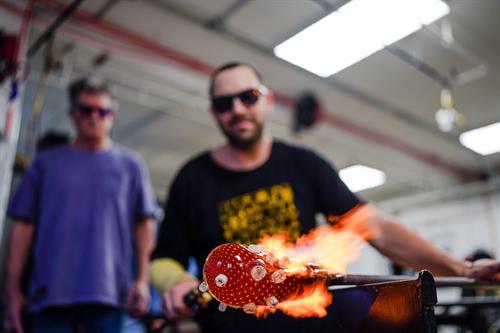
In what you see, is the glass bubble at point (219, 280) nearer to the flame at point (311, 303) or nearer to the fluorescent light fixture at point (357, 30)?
the flame at point (311, 303)

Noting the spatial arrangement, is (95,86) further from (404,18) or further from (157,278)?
(404,18)

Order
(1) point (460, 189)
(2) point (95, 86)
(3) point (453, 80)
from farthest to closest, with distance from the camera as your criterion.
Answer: (1) point (460, 189) < (3) point (453, 80) < (2) point (95, 86)

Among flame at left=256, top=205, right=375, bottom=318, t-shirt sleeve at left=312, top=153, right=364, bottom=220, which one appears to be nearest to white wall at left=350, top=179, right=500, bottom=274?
t-shirt sleeve at left=312, top=153, right=364, bottom=220

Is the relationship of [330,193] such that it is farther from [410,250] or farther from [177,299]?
[177,299]

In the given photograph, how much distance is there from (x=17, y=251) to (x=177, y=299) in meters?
1.35

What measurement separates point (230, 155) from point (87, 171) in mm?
915

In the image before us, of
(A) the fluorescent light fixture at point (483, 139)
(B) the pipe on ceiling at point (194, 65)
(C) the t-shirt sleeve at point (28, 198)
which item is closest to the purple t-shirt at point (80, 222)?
(C) the t-shirt sleeve at point (28, 198)

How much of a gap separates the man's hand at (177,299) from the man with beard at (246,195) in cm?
15

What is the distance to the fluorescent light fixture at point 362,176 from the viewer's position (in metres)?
9.54

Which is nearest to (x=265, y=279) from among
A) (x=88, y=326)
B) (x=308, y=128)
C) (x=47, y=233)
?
(x=88, y=326)

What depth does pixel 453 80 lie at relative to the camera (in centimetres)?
623

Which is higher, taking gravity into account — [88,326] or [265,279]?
[265,279]

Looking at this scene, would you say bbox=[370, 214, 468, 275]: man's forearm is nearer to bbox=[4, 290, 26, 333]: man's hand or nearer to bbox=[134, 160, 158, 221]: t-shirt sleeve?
bbox=[134, 160, 158, 221]: t-shirt sleeve

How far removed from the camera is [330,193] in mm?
1877
